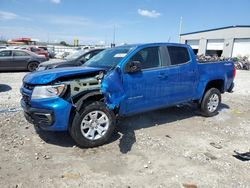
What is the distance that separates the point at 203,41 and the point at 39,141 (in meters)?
39.5

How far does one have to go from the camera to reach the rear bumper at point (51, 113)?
14.3 ft

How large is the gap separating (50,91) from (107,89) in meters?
0.98

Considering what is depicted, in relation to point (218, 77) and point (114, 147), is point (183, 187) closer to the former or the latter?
point (114, 147)

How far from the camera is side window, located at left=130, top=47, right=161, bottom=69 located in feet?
17.5

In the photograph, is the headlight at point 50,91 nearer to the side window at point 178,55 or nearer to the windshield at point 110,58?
the windshield at point 110,58

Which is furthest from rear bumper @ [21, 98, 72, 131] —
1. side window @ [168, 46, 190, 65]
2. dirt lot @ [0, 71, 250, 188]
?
side window @ [168, 46, 190, 65]

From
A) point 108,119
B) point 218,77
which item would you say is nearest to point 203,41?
point 218,77

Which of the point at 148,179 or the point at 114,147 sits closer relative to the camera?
Answer: the point at 148,179

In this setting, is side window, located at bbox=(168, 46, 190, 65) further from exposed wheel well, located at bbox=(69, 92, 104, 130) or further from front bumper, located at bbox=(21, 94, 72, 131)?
front bumper, located at bbox=(21, 94, 72, 131)

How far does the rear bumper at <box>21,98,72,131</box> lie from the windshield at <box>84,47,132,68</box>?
1.41 meters

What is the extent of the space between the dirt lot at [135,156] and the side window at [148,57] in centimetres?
146

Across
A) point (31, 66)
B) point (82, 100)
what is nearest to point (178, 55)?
point (82, 100)

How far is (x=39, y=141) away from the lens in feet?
16.3

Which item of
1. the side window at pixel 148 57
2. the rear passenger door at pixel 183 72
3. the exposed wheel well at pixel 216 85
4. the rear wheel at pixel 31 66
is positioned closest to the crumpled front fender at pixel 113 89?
the side window at pixel 148 57
